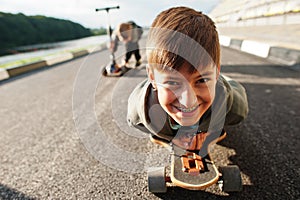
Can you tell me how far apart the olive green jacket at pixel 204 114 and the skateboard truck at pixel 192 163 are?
0.17 metres

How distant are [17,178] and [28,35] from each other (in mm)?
49425

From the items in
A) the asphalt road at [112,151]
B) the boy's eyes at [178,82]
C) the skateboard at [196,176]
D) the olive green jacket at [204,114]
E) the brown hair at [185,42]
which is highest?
the brown hair at [185,42]

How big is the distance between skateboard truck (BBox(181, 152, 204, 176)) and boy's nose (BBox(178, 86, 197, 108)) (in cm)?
48

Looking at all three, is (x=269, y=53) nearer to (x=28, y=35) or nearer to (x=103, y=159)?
(x=103, y=159)

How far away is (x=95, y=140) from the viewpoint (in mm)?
1938

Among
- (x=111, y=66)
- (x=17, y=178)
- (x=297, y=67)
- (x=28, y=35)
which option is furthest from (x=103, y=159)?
(x=28, y=35)

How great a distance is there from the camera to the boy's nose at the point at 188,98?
0.91 meters

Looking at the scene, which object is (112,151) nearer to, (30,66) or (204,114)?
(204,114)

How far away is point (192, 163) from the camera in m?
1.32

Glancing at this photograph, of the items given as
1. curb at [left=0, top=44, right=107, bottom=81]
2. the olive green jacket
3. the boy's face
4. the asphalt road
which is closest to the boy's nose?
the boy's face

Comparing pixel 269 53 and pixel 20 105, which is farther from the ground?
pixel 269 53

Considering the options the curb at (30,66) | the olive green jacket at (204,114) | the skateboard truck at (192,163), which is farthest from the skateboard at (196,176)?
the curb at (30,66)

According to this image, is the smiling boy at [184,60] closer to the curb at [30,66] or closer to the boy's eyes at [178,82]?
the boy's eyes at [178,82]

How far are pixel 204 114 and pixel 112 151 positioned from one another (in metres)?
0.91
